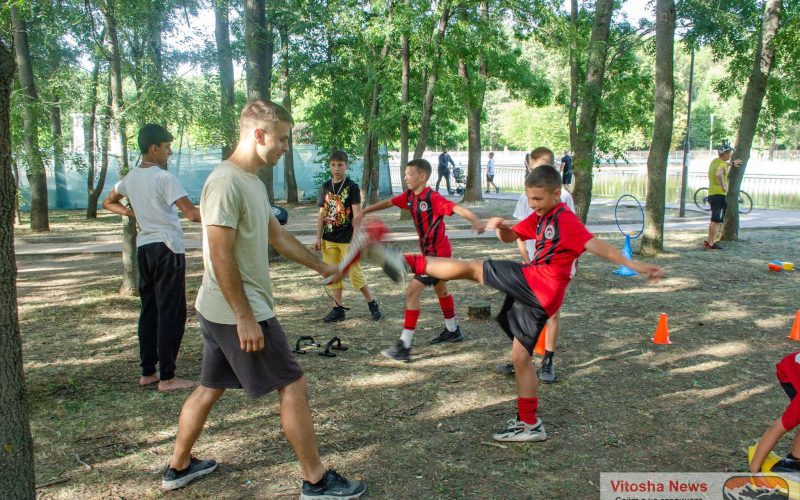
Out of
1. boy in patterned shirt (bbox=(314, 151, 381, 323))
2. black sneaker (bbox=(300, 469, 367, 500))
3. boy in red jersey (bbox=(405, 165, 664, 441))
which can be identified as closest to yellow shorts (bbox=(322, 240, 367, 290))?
boy in patterned shirt (bbox=(314, 151, 381, 323))

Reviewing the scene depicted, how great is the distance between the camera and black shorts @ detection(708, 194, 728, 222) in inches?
460

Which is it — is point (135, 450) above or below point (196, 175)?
below

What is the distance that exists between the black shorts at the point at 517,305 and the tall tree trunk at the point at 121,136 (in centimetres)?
532

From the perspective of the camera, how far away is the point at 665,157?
36.1 feet

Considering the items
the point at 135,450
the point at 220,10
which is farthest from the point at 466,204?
the point at 135,450

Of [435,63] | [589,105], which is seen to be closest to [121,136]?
[435,63]

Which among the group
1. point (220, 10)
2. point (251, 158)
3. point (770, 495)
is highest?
point (220, 10)

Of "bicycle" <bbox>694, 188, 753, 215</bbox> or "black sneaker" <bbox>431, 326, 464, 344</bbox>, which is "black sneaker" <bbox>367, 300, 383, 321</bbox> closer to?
"black sneaker" <bbox>431, 326, 464, 344</bbox>

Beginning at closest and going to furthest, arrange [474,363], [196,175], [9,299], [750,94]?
[9,299]
[474,363]
[750,94]
[196,175]

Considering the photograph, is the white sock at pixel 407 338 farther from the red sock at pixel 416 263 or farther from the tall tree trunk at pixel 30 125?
the tall tree trunk at pixel 30 125

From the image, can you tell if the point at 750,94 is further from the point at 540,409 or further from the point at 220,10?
the point at 220,10

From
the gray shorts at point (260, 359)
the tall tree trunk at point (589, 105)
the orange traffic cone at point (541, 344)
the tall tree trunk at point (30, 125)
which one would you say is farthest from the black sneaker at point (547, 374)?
the tall tree trunk at point (30, 125)

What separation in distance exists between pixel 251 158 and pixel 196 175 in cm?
2299

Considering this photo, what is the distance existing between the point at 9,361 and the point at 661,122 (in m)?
10.7
